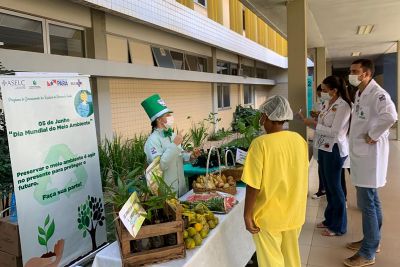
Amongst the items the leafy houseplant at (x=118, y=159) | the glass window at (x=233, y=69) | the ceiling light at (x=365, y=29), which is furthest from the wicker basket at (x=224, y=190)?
the glass window at (x=233, y=69)

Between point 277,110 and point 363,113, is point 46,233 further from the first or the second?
point 363,113

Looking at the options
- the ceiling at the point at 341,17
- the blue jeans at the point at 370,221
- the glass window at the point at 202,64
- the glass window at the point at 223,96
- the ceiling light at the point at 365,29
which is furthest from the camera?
the glass window at the point at 223,96

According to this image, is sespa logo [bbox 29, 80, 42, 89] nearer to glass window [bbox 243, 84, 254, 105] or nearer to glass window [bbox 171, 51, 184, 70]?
glass window [bbox 171, 51, 184, 70]

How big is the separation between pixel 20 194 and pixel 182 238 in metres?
0.97

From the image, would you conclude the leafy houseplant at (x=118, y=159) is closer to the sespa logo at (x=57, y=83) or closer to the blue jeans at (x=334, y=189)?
the sespa logo at (x=57, y=83)

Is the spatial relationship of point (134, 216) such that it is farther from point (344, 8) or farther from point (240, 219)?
point (344, 8)

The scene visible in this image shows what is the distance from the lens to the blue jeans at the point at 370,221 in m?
2.54

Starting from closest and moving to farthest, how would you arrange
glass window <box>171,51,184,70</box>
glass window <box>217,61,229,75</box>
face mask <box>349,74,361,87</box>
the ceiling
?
face mask <box>349,74,361,87</box> < the ceiling < glass window <box>171,51,184,70</box> < glass window <box>217,61,229,75</box>

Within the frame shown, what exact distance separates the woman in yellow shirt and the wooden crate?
444 millimetres

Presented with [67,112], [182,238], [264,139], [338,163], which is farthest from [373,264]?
[67,112]

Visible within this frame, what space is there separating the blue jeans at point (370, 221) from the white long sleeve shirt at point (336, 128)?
1.78ft

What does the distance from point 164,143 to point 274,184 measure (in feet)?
3.72

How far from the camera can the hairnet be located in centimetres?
181

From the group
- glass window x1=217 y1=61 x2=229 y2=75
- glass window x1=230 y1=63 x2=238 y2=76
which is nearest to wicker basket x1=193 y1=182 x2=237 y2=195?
glass window x1=217 y1=61 x2=229 y2=75
